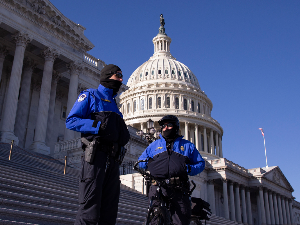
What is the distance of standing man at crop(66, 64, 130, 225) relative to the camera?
3.53 m

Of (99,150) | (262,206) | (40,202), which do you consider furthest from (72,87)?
(262,206)

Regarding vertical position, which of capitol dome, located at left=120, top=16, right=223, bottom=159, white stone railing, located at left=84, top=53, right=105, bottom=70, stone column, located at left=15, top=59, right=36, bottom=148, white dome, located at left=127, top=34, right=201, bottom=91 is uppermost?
white dome, located at left=127, top=34, right=201, bottom=91

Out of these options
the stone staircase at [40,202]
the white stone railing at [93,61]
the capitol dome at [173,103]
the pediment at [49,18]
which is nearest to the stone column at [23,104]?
the pediment at [49,18]

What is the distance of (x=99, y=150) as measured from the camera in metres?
3.74

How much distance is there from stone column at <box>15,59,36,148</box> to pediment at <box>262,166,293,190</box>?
42.2 metres

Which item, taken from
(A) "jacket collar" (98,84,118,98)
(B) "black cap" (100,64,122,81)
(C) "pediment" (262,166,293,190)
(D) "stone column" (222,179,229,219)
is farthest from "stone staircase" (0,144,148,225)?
(C) "pediment" (262,166,293,190)

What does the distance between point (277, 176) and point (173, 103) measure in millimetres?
27483

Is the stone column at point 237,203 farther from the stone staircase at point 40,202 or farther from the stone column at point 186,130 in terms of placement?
the stone staircase at point 40,202

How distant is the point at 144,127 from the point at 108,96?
70.3m

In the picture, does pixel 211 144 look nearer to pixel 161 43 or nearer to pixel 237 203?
pixel 237 203

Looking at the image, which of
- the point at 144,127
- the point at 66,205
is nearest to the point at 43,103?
the point at 66,205

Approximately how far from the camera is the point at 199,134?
3044 inches

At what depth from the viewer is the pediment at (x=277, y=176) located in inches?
2293

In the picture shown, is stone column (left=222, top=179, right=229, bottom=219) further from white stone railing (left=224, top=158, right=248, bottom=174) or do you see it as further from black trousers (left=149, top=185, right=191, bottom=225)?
black trousers (left=149, top=185, right=191, bottom=225)
